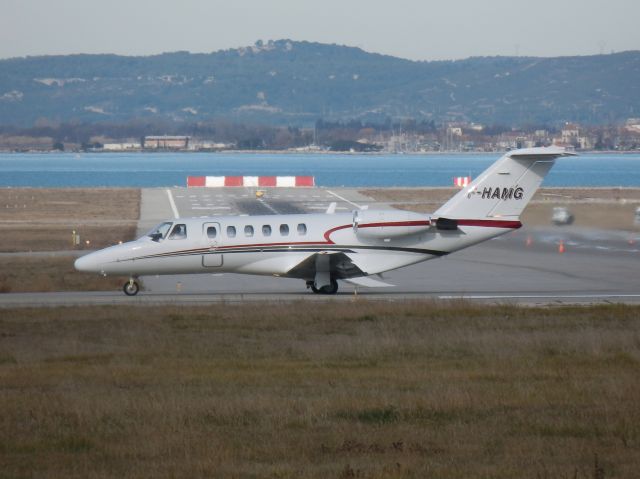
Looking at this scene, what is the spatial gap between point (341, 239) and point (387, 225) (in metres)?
1.24

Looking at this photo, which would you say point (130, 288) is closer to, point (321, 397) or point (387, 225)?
point (387, 225)

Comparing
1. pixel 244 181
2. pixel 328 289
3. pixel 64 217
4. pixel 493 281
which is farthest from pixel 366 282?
pixel 244 181

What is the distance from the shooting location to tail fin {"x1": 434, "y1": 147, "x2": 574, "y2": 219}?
101 ft

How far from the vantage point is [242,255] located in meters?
30.7

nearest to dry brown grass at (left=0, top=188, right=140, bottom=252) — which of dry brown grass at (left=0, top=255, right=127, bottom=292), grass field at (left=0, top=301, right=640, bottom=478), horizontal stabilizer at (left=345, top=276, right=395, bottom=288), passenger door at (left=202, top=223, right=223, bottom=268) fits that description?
dry brown grass at (left=0, top=255, right=127, bottom=292)

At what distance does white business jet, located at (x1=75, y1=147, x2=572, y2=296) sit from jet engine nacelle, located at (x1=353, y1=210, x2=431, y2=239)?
30mm

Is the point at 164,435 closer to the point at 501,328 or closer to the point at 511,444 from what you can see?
the point at 511,444

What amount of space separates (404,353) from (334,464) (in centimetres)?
838

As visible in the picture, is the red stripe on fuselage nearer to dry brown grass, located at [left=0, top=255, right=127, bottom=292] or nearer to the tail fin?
the tail fin

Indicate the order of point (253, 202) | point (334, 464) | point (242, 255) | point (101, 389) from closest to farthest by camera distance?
point (334, 464), point (101, 389), point (242, 255), point (253, 202)

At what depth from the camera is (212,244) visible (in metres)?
30.7

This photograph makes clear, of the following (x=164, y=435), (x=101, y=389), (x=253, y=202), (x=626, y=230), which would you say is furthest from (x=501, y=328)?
(x=253, y=202)

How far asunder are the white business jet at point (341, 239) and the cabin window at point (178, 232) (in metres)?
0.03

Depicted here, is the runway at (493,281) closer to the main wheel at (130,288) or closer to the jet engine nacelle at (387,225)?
the main wheel at (130,288)
